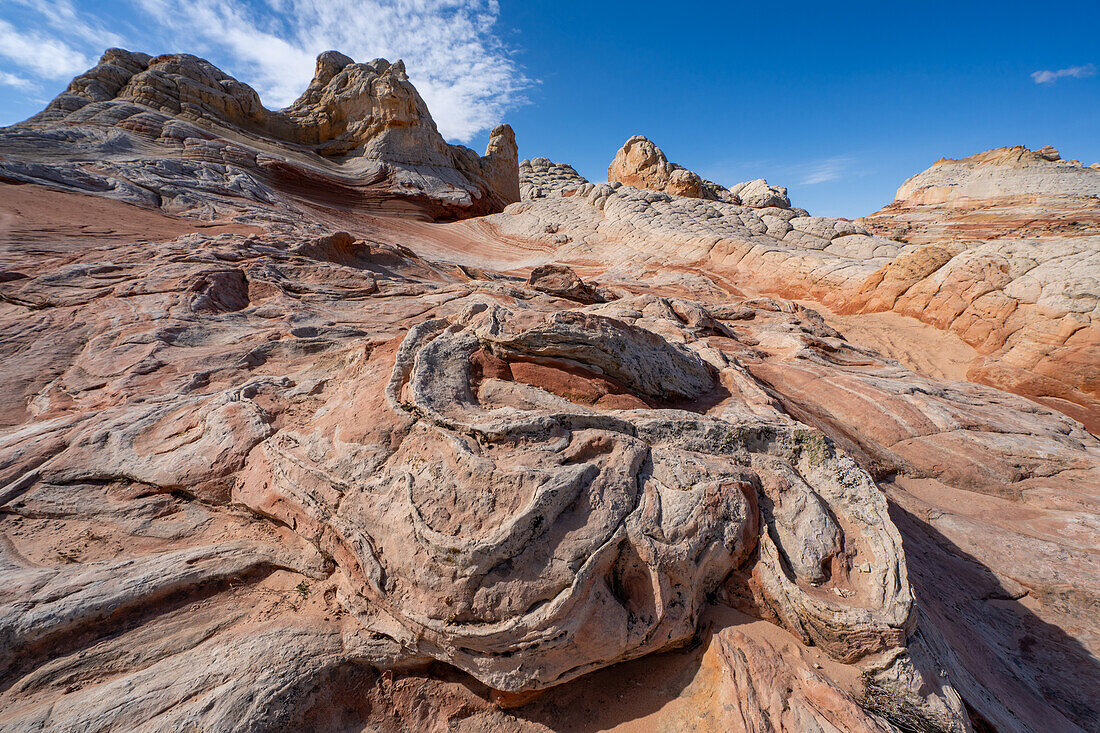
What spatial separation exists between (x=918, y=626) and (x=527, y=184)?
3245cm

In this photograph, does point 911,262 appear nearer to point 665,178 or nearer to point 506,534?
point 506,534

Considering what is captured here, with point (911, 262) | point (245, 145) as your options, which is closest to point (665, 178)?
point (911, 262)

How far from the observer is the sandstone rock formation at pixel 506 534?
2.35m

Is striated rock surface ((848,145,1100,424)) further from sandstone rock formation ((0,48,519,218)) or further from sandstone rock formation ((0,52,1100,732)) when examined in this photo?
sandstone rock formation ((0,48,519,218))

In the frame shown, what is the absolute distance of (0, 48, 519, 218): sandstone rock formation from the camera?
1153 cm

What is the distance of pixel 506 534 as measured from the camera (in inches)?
94.3

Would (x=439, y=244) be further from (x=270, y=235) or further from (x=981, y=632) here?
(x=981, y=632)

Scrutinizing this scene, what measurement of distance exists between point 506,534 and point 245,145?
2036 cm

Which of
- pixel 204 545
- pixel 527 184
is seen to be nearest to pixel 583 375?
pixel 204 545

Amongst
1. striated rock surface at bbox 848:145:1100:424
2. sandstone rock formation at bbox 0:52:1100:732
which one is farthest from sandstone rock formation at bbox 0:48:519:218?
striated rock surface at bbox 848:145:1100:424

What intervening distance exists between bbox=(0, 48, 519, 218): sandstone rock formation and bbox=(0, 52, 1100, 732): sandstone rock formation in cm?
787

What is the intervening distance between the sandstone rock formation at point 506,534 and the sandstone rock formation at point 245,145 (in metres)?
7.87

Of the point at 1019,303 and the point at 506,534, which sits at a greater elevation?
the point at 1019,303

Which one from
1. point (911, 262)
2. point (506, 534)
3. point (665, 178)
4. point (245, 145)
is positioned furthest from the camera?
point (665, 178)
